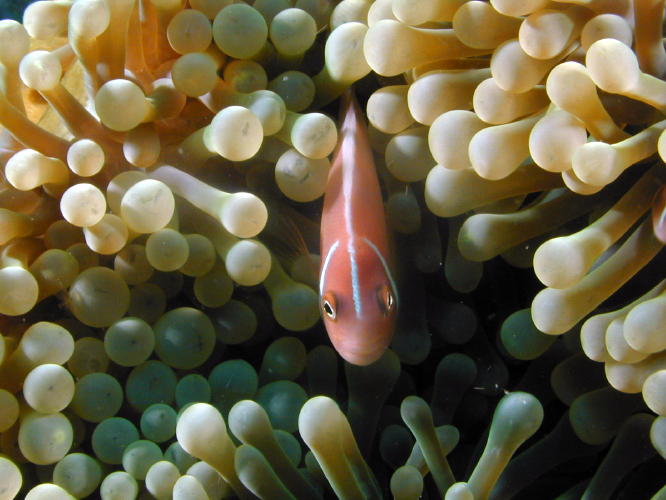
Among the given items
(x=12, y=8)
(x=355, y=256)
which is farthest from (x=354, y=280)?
(x=12, y=8)

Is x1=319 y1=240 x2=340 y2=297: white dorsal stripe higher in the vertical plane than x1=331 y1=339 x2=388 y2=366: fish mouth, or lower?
higher

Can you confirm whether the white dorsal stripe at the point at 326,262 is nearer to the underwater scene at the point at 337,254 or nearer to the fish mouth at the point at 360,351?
the underwater scene at the point at 337,254

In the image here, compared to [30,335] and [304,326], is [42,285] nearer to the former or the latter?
[30,335]

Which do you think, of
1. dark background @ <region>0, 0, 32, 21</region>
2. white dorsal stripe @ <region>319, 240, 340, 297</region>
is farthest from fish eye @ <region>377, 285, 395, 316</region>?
dark background @ <region>0, 0, 32, 21</region>

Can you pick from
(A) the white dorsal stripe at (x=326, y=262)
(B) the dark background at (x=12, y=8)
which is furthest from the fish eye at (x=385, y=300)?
(B) the dark background at (x=12, y=8)

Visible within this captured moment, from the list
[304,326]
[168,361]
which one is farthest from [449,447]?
[168,361]

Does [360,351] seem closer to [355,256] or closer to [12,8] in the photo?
[355,256]

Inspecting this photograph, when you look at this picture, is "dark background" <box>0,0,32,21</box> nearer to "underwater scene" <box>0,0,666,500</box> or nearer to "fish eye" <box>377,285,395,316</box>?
"underwater scene" <box>0,0,666,500</box>
